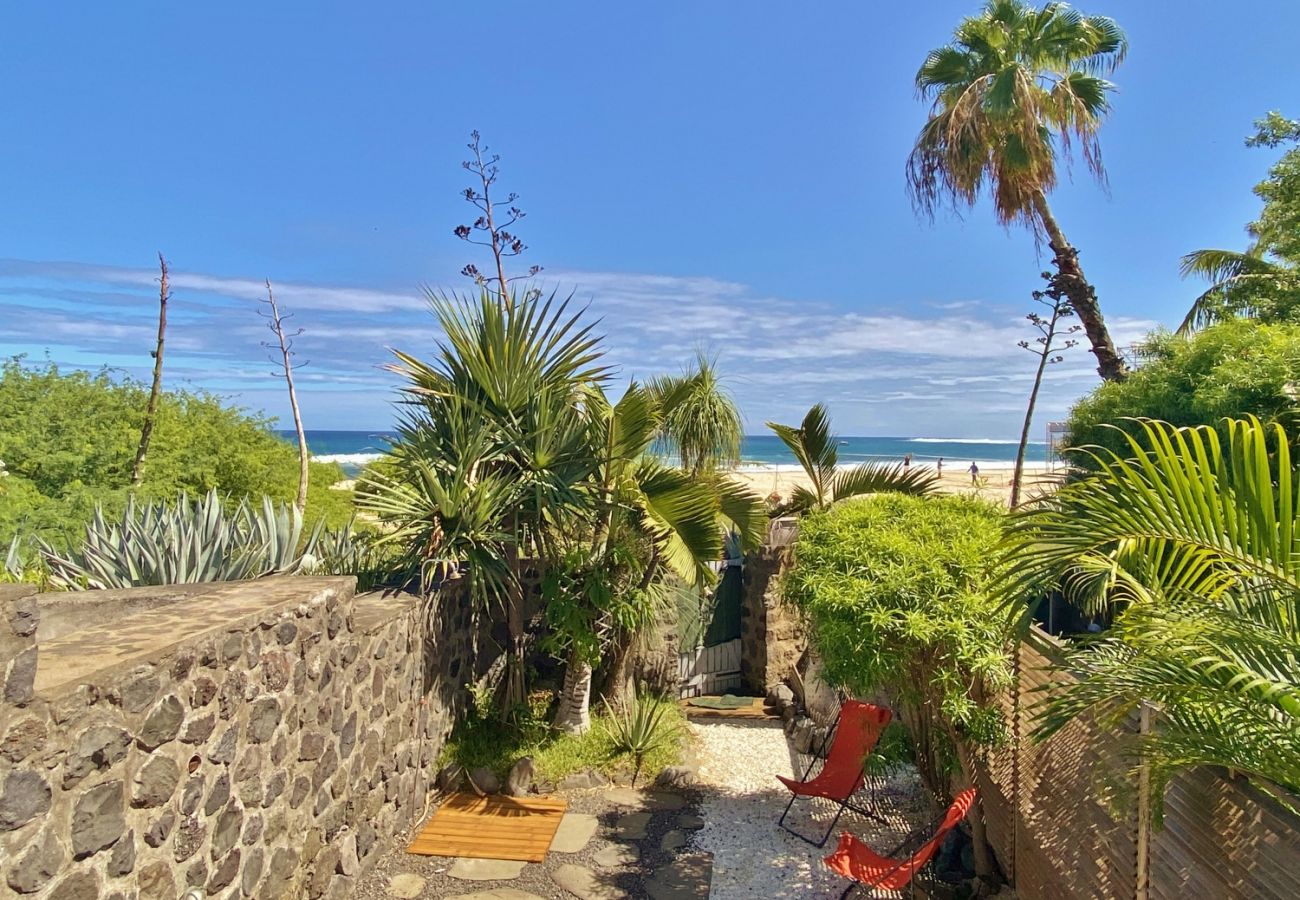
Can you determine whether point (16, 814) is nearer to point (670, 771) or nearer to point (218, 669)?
point (218, 669)

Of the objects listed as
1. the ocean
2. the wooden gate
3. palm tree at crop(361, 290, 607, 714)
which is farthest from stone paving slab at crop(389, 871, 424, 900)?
the ocean

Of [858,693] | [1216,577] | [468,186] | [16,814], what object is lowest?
[858,693]

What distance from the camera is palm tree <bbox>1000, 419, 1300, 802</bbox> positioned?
1.58m

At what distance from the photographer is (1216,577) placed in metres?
2.18

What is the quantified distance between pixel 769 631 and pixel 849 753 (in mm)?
2633

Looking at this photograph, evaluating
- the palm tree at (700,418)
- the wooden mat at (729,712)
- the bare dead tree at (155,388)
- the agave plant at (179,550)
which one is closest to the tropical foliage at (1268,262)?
the palm tree at (700,418)

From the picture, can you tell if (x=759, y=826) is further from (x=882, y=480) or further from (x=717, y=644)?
(x=882, y=480)

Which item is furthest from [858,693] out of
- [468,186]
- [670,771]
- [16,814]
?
[468,186]

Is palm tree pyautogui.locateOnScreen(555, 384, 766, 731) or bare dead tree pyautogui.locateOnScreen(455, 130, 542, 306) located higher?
bare dead tree pyautogui.locateOnScreen(455, 130, 542, 306)

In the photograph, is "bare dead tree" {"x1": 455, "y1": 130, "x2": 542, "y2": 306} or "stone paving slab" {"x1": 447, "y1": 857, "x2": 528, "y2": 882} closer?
"stone paving slab" {"x1": 447, "y1": 857, "x2": 528, "y2": 882}

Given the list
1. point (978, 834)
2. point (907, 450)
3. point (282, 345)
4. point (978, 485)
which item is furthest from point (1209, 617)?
point (907, 450)

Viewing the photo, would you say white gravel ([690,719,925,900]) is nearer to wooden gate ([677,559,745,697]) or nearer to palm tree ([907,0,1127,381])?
wooden gate ([677,559,745,697])

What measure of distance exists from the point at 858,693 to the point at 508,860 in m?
2.35

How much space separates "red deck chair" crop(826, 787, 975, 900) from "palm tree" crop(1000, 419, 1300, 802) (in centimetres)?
142
